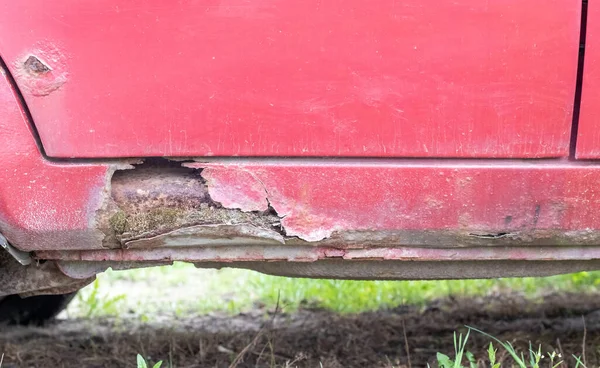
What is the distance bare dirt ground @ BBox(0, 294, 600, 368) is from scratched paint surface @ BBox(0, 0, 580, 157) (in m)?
0.99

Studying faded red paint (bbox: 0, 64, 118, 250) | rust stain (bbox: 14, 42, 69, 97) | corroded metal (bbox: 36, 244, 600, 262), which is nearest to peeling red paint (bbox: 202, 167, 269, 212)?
corroded metal (bbox: 36, 244, 600, 262)

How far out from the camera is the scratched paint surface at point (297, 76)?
66.2 inches

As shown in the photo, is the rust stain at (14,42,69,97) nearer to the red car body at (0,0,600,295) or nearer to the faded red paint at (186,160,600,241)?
the red car body at (0,0,600,295)

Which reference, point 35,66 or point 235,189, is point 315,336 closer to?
point 235,189

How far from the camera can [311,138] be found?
1.76 m

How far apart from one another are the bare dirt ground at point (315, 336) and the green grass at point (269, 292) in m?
0.16

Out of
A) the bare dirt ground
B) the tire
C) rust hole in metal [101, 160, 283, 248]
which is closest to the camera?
rust hole in metal [101, 160, 283, 248]

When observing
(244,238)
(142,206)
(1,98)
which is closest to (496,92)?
(244,238)

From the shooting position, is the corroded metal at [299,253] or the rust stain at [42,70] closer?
the rust stain at [42,70]

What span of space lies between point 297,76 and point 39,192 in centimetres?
75

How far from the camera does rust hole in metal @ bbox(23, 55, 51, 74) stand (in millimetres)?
1684

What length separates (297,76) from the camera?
1.72 meters

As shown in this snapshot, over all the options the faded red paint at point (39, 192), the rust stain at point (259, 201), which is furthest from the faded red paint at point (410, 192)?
the faded red paint at point (39, 192)

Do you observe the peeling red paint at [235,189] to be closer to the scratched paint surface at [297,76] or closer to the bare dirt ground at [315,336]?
the scratched paint surface at [297,76]
